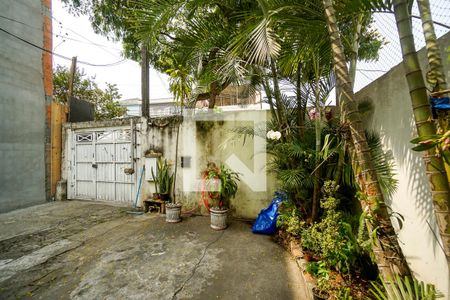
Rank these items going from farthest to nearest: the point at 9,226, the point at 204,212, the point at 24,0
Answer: the point at 24,0
the point at 204,212
the point at 9,226

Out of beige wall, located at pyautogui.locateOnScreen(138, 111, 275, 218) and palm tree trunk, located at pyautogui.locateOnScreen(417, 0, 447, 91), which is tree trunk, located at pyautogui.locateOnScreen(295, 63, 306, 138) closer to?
beige wall, located at pyautogui.locateOnScreen(138, 111, 275, 218)

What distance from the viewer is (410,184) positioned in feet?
6.18

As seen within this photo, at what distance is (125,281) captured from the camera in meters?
2.31

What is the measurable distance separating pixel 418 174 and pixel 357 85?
164 cm

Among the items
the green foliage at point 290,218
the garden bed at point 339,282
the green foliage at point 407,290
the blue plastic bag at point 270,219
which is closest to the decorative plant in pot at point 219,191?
the blue plastic bag at point 270,219

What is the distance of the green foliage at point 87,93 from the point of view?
360 inches

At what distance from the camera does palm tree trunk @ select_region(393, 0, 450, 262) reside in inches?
43.6

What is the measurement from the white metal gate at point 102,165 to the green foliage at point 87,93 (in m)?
3.71

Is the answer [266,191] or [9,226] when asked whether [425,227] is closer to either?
[266,191]

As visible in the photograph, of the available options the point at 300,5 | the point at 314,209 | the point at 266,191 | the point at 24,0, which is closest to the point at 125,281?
the point at 314,209

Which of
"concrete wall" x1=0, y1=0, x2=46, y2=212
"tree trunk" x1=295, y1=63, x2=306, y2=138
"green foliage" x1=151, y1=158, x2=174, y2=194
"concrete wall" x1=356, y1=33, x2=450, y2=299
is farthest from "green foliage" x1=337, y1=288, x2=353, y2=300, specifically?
"concrete wall" x1=0, y1=0, x2=46, y2=212

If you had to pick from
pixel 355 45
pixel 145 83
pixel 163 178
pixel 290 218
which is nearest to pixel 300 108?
pixel 355 45

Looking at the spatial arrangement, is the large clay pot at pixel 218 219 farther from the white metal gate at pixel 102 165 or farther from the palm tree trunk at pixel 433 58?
the palm tree trunk at pixel 433 58

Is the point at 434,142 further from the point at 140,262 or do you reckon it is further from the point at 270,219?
the point at 140,262
